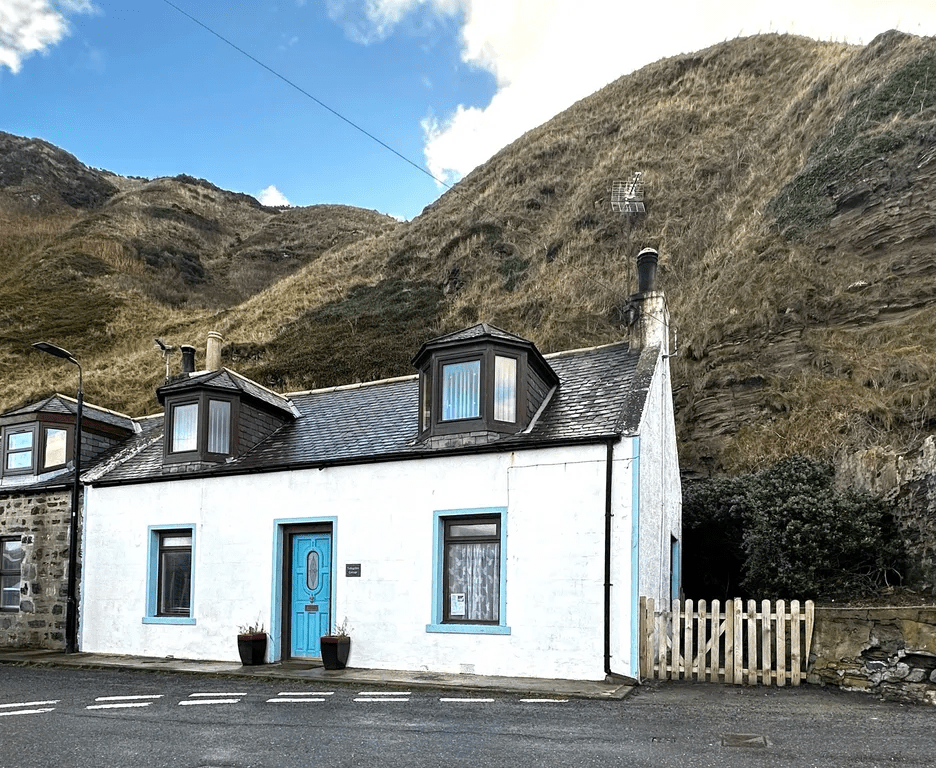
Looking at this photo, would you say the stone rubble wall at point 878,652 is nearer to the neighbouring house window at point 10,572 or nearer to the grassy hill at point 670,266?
the grassy hill at point 670,266

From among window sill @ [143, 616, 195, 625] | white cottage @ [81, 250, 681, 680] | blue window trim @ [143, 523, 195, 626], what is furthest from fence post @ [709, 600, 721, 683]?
blue window trim @ [143, 523, 195, 626]

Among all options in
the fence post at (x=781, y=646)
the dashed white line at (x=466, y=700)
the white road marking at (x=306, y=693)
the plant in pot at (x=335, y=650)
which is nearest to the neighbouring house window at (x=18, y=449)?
the plant in pot at (x=335, y=650)

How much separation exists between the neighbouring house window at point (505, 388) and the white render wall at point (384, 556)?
0.93 meters

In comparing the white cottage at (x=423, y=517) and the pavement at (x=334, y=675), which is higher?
the white cottage at (x=423, y=517)

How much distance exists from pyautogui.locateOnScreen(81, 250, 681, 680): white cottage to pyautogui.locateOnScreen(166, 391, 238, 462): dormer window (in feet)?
0.14

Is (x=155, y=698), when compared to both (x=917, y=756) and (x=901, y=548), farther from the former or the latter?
(x=901, y=548)

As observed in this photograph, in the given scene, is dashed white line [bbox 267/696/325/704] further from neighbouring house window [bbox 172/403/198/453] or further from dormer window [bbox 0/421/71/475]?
dormer window [bbox 0/421/71/475]

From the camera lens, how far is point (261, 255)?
255ft

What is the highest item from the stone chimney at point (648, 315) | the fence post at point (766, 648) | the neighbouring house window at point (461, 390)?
the stone chimney at point (648, 315)

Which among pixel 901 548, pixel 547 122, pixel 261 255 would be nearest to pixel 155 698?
pixel 901 548

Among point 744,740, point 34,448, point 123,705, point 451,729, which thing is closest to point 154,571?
point 34,448

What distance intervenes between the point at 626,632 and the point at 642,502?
1.95 metres

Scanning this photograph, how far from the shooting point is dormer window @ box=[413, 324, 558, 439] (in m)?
13.8

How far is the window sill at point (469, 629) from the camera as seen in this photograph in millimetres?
12664
